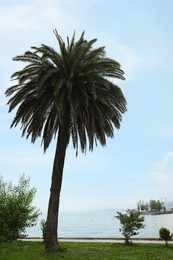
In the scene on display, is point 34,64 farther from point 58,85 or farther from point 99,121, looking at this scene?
point 99,121

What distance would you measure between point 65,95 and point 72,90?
24.2 inches

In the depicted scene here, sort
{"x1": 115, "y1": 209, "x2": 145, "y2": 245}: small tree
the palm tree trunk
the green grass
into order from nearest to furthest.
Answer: the green grass < the palm tree trunk < {"x1": 115, "y1": 209, "x2": 145, "y2": 245}: small tree

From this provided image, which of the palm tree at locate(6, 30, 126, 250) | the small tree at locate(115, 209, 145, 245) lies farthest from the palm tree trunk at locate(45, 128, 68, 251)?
the small tree at locate(115, 209, 145, 245)

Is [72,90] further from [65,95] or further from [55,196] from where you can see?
[55,196]

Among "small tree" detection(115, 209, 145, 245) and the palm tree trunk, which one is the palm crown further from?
"small tree" detection(115, 209, 145, 245)

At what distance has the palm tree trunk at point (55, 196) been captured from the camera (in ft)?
70.2

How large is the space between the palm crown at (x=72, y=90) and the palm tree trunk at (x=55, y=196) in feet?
3.43

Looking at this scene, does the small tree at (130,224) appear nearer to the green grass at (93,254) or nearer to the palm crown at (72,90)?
the green grass at (93,254)

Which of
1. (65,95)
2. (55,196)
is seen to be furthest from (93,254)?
(65,95)

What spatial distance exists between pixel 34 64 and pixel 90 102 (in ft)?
15.5

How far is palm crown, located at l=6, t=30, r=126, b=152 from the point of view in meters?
22.1

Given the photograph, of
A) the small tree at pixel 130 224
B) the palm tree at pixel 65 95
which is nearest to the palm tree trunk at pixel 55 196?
the palm tree at pixel 65 95

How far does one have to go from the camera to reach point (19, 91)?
23578mm

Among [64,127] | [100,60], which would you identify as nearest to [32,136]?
[64,127]
